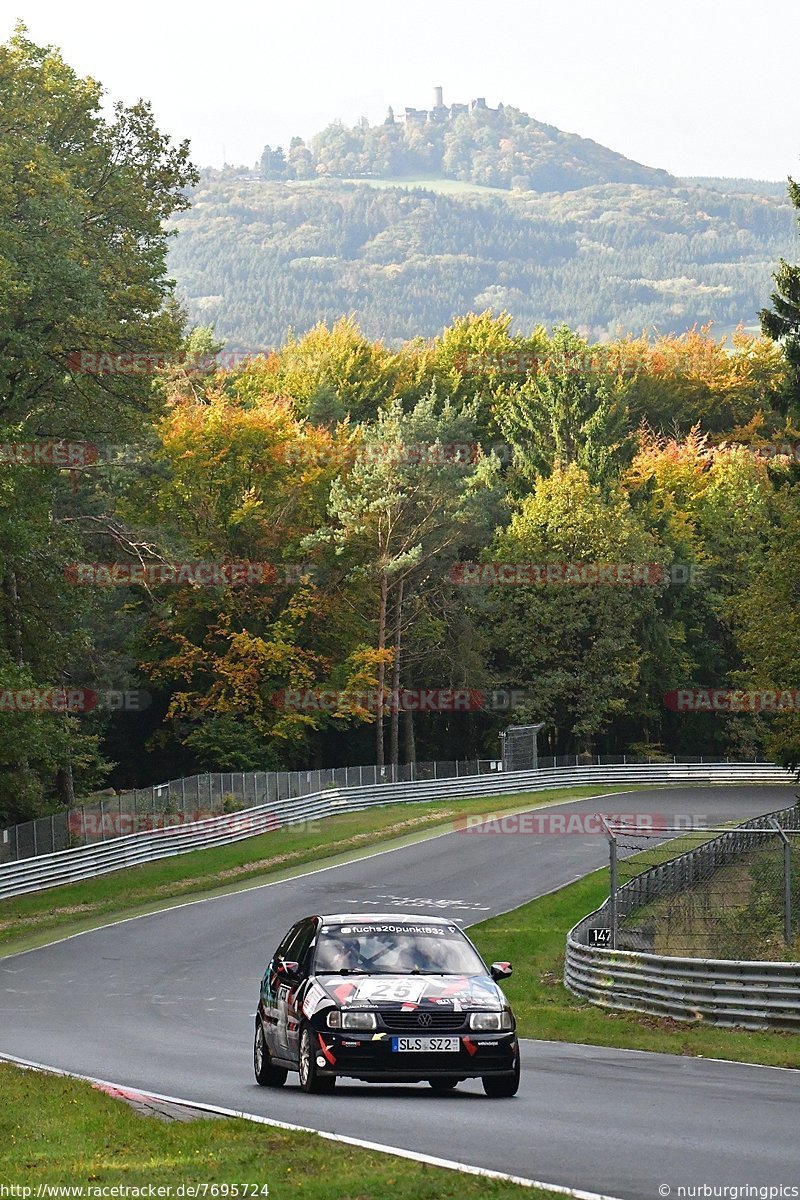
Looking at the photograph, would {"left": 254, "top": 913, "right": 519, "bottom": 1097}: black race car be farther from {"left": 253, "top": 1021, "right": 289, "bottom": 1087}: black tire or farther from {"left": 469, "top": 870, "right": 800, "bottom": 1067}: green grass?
{"left": 469, "top": 870, "right": 800, "bottom": 1067}: green grass

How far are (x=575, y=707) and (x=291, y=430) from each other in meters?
20.3

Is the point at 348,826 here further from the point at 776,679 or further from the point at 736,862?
the point at 736,862

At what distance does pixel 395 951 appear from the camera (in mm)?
15953

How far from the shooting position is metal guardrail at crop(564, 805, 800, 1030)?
69.5 ft

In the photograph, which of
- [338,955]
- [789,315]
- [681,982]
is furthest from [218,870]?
[338,955]

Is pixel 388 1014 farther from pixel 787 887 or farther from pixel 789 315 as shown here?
pixel 789 315

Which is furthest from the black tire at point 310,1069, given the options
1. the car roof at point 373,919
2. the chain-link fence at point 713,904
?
the chain-link fence at point 713,904

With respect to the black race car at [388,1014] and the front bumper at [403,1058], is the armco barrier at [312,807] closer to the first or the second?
the black race car at [388,1014]

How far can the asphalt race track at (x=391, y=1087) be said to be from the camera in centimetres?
1139

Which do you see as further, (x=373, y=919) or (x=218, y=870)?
(x=218, y=870)

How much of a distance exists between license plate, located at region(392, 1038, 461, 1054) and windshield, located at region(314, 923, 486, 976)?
1.00m

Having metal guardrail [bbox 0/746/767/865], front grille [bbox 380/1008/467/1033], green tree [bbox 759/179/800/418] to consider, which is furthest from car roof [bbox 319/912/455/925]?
green tree [bbox 759/179/800/418]

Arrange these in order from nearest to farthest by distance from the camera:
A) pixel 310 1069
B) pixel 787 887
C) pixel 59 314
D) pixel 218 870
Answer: pixel 310 1069, pixel 787 887, pixel 59 314, pixel 218 870

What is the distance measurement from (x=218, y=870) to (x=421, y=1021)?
3428 cm
